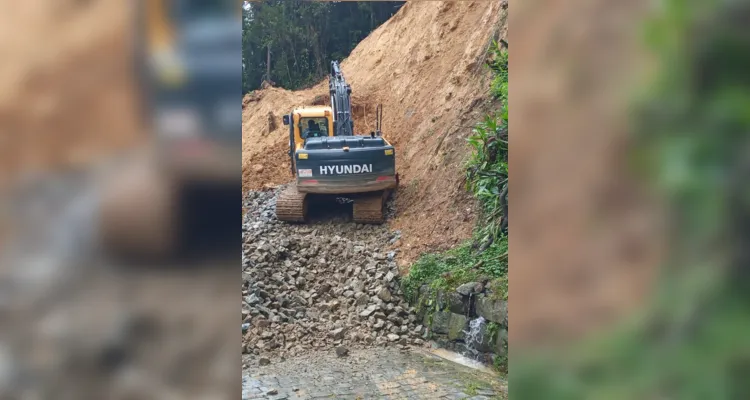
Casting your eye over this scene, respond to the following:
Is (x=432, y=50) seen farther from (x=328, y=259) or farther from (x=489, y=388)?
(x=489, y=388)

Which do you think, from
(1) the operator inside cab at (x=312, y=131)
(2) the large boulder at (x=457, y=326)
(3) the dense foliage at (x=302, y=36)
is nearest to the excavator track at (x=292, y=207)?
(1) the operator inside cab at (x=312, y=131)

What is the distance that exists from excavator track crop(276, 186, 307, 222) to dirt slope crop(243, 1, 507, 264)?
5.11ft

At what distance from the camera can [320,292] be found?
8188 mm

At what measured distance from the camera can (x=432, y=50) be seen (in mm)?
15531

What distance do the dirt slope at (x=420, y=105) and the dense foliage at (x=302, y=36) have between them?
736mm

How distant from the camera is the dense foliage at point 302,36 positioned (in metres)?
19.0
